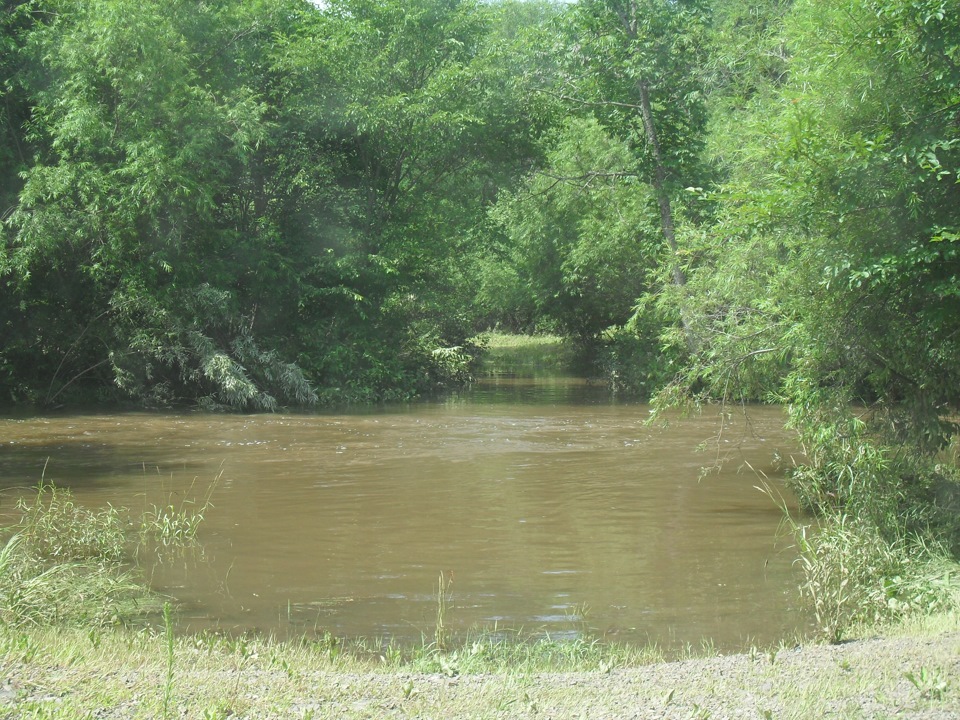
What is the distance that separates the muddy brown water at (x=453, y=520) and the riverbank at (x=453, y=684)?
1500mm

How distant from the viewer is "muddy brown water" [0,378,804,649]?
795 centimetres

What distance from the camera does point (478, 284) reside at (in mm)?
36406

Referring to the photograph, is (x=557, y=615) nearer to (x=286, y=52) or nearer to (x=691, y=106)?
(x=691, y=106)

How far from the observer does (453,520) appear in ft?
37.3

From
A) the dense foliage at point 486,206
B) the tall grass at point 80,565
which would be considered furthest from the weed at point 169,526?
the dense foliage at point 486,206

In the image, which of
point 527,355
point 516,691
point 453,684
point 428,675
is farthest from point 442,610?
point 527,355

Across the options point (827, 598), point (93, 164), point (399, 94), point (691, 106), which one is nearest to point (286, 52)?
point (399, 94)

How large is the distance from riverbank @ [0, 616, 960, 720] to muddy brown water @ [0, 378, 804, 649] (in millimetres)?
1500

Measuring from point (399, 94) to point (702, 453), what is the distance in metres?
13.3

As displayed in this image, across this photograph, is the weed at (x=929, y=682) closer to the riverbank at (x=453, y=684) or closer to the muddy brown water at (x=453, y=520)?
the riverbank at (x=453, y=684)

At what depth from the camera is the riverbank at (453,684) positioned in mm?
4734

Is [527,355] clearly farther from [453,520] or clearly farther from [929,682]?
[929,682]

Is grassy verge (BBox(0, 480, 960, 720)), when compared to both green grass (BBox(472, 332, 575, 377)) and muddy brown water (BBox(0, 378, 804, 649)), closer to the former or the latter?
muddy brown water (BBox(0, 378, 804, 649))

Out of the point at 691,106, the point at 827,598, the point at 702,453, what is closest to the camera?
the point at 827,598
